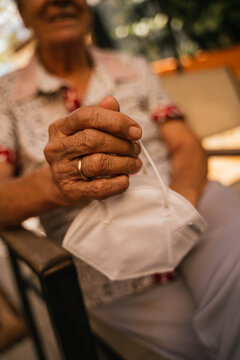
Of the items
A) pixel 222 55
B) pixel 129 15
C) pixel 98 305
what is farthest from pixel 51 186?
pixel 129 15

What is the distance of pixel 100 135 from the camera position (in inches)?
20.0

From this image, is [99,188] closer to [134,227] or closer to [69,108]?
[134,227]

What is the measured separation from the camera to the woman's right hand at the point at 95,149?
501mm

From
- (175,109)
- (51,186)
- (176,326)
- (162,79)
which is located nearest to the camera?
(51,186)

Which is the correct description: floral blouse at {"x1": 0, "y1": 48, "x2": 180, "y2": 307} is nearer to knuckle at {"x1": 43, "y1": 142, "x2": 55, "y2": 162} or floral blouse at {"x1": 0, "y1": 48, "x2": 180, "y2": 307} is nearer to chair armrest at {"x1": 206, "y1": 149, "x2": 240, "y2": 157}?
knuckle at {"x1": 43, "y1": 142, "x2": 55, "y2": 162}

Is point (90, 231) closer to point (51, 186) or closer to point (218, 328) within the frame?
point (51, 186)

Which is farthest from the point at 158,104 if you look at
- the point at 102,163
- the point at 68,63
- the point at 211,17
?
the point at 211,17

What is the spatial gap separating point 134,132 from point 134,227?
0.19 meters

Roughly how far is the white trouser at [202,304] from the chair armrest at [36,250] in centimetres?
29

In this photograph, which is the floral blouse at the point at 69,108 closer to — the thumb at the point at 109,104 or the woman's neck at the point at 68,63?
the woman's neck at the point at 68,63

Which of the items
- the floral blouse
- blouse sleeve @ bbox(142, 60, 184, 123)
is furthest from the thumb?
blouse sleeve @ bbox(142, 60, 184, 123)

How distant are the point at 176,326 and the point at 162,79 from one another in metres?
1.27

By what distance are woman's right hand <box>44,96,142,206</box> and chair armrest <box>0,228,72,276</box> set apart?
0.12 metres

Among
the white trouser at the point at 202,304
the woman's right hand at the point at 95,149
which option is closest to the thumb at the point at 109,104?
the woman's right hand at the point at 95,149
